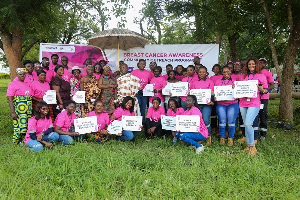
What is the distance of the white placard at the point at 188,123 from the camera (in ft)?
17.2

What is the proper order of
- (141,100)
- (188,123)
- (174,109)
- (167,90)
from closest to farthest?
(188,123), (174,109), (167,90), (141,100)

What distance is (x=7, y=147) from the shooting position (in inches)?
198

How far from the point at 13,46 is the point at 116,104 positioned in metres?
4.04

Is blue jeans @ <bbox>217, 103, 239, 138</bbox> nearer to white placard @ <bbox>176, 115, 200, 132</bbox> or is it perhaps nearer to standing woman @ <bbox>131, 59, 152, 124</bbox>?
white placard @ <bbox>176, 115, 200, 132</bbox>

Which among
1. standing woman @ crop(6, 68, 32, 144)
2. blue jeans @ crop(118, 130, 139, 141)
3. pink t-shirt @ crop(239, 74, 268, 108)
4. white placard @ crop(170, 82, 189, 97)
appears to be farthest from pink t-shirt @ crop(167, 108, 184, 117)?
standing woman @ crop(6, 68, 32, 144)

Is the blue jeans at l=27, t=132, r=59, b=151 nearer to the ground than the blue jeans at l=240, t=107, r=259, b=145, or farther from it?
nearer to the ground

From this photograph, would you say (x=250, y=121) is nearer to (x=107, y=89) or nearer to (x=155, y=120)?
(x=155, y=120)

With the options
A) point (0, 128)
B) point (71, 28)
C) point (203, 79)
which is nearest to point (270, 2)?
point (203, 79)

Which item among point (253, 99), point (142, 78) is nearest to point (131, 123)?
point (142, 78)

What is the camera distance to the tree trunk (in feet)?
25.1

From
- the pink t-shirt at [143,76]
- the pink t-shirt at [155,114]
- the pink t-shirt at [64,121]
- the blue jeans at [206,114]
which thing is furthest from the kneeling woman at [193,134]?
the pink t-shirt at [64,121]

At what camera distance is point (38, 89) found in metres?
5.70

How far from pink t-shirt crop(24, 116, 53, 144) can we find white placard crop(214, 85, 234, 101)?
11.8 feet

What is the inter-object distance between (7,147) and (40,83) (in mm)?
1559
